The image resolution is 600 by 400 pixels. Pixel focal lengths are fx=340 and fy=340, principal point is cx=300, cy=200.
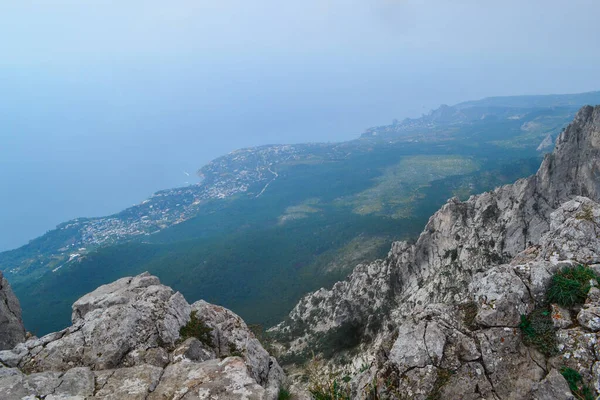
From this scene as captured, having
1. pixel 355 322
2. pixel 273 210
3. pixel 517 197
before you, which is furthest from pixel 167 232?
pixel 517 197

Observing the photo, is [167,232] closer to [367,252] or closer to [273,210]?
[273,210]

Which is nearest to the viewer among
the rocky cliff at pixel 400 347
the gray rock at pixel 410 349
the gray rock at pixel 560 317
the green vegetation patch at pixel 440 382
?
the rocky cliff at pixel 400 347

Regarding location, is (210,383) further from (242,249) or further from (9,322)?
(242,249)

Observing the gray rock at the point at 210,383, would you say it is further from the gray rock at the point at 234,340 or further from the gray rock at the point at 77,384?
the gray rock at the point at 234,340

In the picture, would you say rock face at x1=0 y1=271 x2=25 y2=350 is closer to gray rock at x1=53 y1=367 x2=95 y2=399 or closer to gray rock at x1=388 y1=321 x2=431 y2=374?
gray rock at x1=53 y1=367 x2=95 y2=399

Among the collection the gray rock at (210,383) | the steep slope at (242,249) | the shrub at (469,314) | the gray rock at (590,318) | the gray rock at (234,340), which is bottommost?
the steep slope at (242,249)

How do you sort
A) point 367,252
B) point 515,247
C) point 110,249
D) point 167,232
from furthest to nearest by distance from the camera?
point 167,232 < point 110,249 < point 367,252 < point 515,247

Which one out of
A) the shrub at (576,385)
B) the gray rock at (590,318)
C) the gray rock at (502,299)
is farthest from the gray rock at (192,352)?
the gray rock at (590,318)
